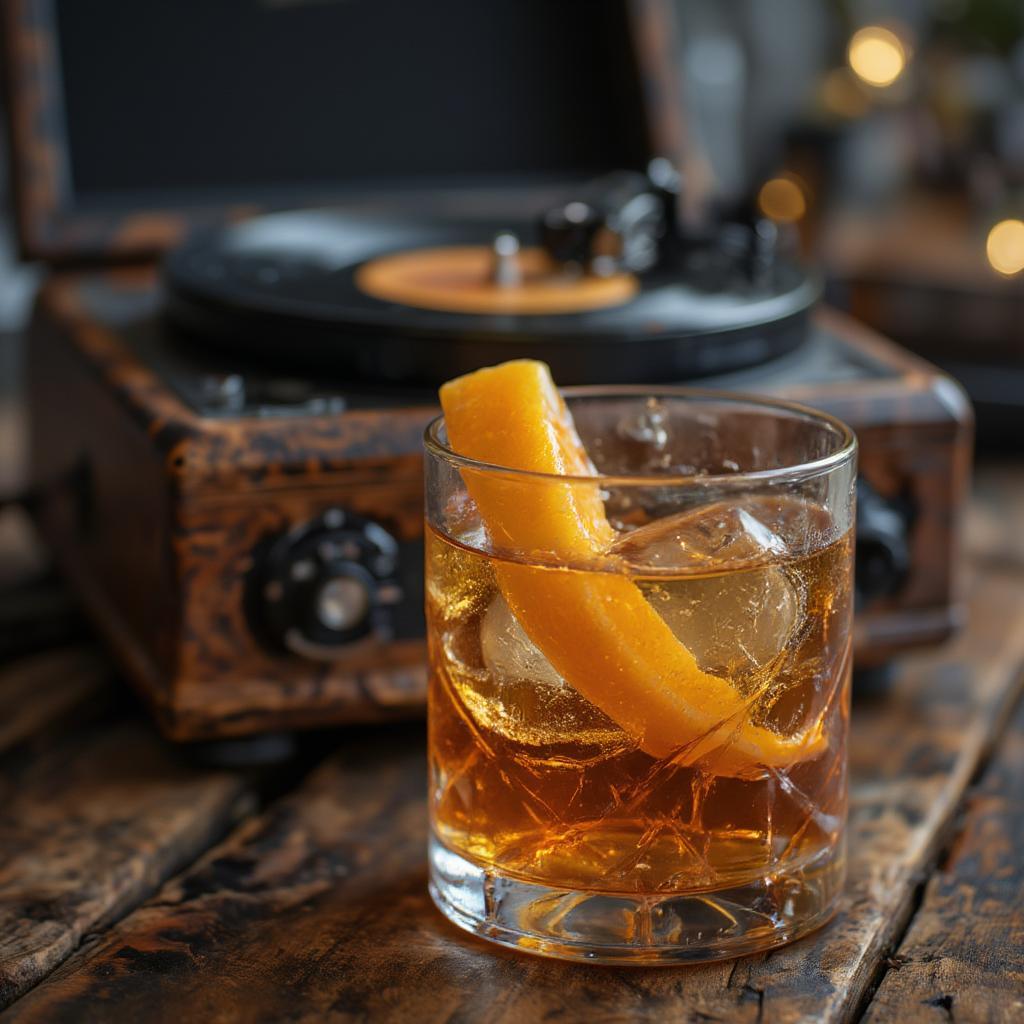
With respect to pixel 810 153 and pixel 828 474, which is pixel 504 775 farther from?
→ pixel 810 153

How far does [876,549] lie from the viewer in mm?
931

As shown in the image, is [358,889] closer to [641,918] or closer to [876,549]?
[641,918]

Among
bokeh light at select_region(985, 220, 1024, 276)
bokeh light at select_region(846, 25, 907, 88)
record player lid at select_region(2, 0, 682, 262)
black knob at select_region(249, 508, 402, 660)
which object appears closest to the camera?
black knob at select_region(249, 508, 402, 660)

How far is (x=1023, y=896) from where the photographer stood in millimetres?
748

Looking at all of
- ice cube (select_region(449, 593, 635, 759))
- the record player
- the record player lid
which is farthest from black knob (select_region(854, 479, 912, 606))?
the record player lid

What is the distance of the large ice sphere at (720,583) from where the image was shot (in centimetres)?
61

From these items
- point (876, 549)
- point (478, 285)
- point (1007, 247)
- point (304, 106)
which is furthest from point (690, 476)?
point (1007, 247)

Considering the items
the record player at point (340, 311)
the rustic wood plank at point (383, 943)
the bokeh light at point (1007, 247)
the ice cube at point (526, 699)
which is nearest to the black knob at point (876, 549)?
the record player at point (340, 311)

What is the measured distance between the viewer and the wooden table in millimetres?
645

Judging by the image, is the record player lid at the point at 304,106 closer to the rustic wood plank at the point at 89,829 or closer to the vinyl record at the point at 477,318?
the vinyl record at the point at 477,318

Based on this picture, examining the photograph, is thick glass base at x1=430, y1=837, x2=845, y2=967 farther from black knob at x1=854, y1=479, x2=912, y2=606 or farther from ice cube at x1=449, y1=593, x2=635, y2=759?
black knob at x1=854, y1=479, x2=912, y2=606

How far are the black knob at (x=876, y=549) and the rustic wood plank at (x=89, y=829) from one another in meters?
0.39

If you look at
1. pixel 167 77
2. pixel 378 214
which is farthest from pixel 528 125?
pixel 167 77

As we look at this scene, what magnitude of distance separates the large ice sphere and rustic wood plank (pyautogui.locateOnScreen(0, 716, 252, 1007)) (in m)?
0.32
